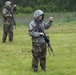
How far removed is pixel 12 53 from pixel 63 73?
4.48 metres

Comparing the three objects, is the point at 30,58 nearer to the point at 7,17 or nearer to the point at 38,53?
the point at 38,53

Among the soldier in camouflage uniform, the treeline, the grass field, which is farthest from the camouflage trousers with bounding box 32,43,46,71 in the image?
the treeline

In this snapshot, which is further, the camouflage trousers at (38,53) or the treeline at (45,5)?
the treeline at (45,5)

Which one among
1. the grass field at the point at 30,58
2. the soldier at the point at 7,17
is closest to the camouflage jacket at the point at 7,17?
the soldier at the point at 7,17

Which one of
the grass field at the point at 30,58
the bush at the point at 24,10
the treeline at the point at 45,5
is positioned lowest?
the grass field at the point at 30,58

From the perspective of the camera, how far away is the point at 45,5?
2045 inches

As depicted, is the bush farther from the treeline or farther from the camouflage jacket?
the camouflage jacket

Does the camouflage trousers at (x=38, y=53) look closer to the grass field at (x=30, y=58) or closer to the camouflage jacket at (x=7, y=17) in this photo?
the grass field at (x=30, y=58)

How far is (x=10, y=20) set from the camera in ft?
63.1

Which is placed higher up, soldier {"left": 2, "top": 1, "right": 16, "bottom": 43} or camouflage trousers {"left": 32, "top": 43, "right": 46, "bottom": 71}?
soldier {"left": 2, "top": 1, "right": 16, "bottom": 43}

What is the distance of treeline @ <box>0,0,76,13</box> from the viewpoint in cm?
4988

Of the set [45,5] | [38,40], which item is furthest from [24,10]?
[38,40]

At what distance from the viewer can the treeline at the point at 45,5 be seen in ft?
164

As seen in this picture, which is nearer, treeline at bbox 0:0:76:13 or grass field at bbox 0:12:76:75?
grass field at bbox 0:12:76:75
